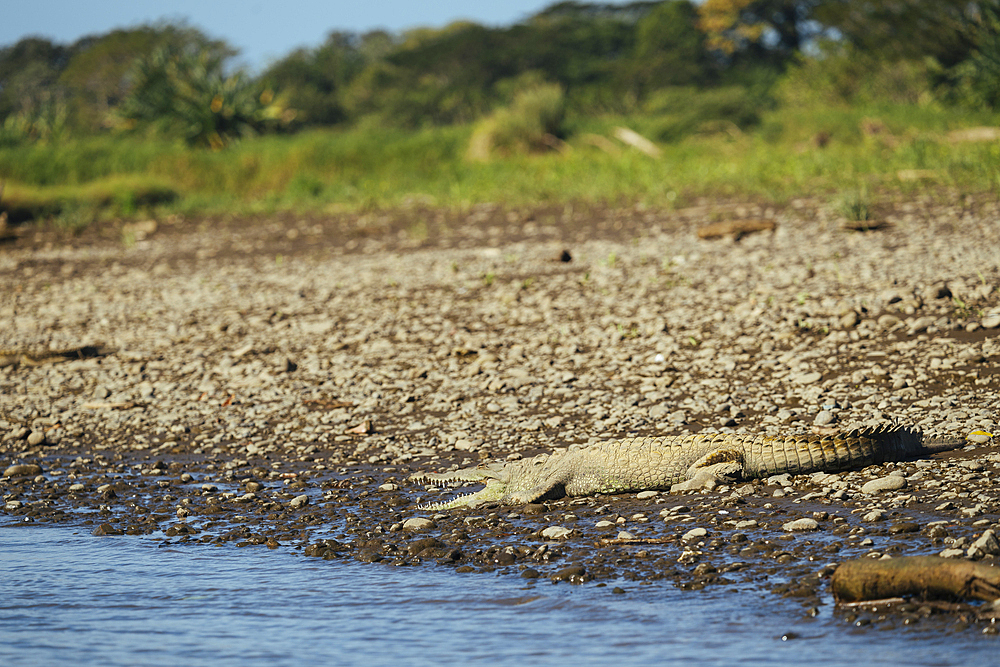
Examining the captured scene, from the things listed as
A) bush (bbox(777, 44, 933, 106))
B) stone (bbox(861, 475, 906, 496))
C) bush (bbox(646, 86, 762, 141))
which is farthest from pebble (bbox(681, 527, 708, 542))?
bush (bbox(777, 44, 933, 106))

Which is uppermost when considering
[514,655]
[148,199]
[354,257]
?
[148,199]

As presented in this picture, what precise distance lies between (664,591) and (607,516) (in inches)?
29.9

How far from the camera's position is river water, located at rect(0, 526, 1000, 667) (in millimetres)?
2689

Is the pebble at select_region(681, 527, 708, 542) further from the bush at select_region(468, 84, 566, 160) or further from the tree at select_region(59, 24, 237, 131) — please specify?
the tree at select_region(59, 24, 237, 131)

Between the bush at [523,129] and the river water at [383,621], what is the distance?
569 inches

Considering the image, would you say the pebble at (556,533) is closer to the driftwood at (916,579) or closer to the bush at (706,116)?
the driftwood at (916,579)

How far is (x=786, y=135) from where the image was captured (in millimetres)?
16516

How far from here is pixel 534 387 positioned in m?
5.57

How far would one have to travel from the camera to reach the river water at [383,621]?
2.69 metres

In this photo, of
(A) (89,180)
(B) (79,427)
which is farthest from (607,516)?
(A) (89,180)

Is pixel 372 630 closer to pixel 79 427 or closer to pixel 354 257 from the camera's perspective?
pixel 79 427

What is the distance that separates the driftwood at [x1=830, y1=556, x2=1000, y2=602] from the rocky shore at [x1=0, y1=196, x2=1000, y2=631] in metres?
0.07

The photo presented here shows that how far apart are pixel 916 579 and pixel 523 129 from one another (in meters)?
15.4

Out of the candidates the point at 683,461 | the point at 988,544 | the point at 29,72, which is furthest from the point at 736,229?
the point at 29,72
